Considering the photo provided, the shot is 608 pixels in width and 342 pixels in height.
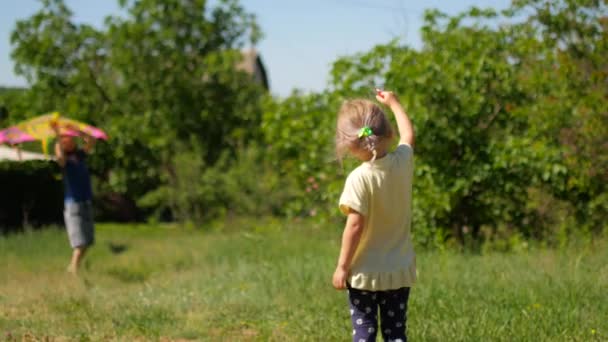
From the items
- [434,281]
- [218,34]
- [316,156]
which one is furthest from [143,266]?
[218,34]

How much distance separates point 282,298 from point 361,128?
2.99 metres

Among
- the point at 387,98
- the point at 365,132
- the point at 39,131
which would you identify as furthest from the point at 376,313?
the point at 39,131

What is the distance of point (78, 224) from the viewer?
333 inches

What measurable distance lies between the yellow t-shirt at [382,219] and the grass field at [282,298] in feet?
4.15

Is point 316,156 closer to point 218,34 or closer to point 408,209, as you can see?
point 408,209

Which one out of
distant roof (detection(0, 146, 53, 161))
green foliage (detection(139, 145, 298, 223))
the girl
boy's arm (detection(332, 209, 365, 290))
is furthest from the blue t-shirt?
green foliage (detection(139, 145, 298, 223))

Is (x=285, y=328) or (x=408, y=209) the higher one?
(x=408, y=209)

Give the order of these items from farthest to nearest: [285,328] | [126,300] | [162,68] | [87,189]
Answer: [162,68]
[87,189]
[126,300]
[285,328]

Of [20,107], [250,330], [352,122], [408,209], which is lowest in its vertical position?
[250,330]

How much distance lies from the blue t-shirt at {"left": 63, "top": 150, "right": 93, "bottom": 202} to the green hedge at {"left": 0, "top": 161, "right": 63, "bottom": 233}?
3185 mm

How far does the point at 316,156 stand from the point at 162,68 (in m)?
7.38

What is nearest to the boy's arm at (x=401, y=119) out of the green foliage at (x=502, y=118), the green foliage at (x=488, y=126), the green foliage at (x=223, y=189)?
the green foliage at (x=488, y=126)

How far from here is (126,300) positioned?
259 inches

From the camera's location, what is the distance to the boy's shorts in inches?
332
